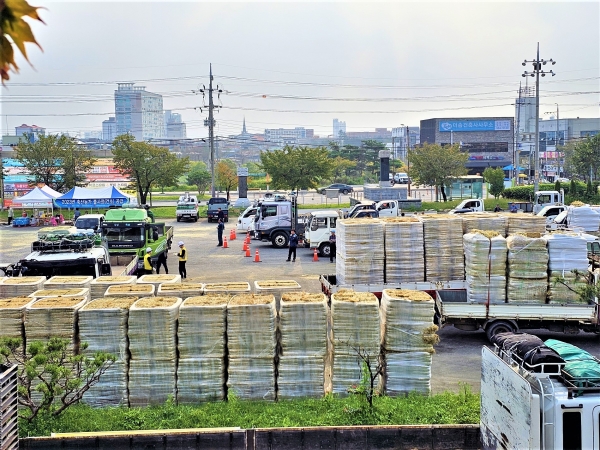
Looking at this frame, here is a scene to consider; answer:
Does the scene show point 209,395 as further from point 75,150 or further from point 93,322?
point 75,150

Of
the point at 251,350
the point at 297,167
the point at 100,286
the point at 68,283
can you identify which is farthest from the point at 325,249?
the point at 297,167

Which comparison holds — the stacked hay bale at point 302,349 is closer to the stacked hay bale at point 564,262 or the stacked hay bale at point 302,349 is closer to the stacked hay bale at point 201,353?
the stacked hay bale at point 201,353

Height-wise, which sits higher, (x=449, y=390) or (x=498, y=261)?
(x=498, y=261)

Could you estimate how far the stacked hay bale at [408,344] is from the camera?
36.6 feet

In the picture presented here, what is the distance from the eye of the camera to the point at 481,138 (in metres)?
91.4

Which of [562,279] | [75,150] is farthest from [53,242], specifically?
[75,150]

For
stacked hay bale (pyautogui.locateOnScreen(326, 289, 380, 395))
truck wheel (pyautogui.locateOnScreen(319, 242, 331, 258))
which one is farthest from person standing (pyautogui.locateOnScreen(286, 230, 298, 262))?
stacked hay bale (pyautogui.locateOnScreen(326, 289, 380, 395))

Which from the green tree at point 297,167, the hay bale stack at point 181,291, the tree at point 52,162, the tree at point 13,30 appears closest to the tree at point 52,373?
the hay bale stack at point 181,291

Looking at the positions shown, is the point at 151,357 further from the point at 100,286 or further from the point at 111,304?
the point at 100,286

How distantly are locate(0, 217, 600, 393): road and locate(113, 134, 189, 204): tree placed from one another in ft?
22.3

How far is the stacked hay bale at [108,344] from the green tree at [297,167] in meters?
42.5

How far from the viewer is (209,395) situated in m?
10.9

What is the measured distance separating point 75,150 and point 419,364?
156 feet

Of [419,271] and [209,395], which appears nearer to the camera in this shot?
[209,395]
